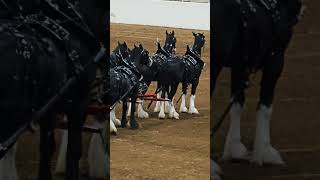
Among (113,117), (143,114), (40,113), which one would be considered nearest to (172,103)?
(143,114)

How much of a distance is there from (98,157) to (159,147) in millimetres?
848

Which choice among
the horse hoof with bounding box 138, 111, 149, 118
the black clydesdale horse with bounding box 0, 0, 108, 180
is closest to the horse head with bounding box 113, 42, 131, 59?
the horse hoof with bounding box 138, 111, 149, 118

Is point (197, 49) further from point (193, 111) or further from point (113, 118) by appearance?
point (113, 118)

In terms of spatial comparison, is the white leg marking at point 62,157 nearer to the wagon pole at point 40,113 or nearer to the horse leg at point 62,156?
the horse leg at point 62,156

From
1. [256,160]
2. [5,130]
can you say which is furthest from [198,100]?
[5,130]

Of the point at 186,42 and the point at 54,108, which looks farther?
the point at 186,42

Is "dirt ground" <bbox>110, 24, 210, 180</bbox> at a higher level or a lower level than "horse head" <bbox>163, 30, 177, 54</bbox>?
lower

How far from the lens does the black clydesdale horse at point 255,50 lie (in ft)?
6.83

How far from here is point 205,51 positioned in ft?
11.4

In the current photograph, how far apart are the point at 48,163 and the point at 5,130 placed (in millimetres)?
213

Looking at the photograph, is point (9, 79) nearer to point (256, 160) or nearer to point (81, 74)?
point (81, 74)

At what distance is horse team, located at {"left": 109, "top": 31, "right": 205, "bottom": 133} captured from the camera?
117 inches

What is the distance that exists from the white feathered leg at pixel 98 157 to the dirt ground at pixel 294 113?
0.40 metres

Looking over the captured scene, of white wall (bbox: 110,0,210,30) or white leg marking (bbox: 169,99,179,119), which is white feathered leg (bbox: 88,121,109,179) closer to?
white wall (bbox: 110,0,210,30)
